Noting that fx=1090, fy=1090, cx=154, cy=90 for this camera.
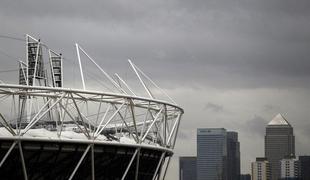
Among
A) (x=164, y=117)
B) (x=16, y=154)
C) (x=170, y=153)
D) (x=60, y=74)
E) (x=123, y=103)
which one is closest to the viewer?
(x=16, y=154)

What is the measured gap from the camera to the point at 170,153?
129000 millimetres

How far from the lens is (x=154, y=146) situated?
11988 cm

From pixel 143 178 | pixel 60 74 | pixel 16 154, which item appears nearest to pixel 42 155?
pixel 16 154

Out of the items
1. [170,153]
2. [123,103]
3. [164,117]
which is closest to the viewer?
[123,103]

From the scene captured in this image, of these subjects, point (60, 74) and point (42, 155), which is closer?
point (42, 155)

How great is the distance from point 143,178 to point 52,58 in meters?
24.8

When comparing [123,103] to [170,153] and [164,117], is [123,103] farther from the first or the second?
[170,153]

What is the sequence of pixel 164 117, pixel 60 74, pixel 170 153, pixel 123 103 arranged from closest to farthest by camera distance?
pixel 123 103
pixel 164 117
pixel 170 153
pixel 60 74

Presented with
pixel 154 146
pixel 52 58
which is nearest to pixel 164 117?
pixel 154 146

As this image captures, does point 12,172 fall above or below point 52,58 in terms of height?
below

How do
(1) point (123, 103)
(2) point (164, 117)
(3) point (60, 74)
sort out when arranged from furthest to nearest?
(3) point (60, 74), (2) point (164, 117), (1) point (123, 103)

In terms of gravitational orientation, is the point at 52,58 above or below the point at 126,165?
above

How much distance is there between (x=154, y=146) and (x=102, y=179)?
7.79 m

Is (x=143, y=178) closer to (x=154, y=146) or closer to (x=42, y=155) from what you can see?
(x=154, y=146)
